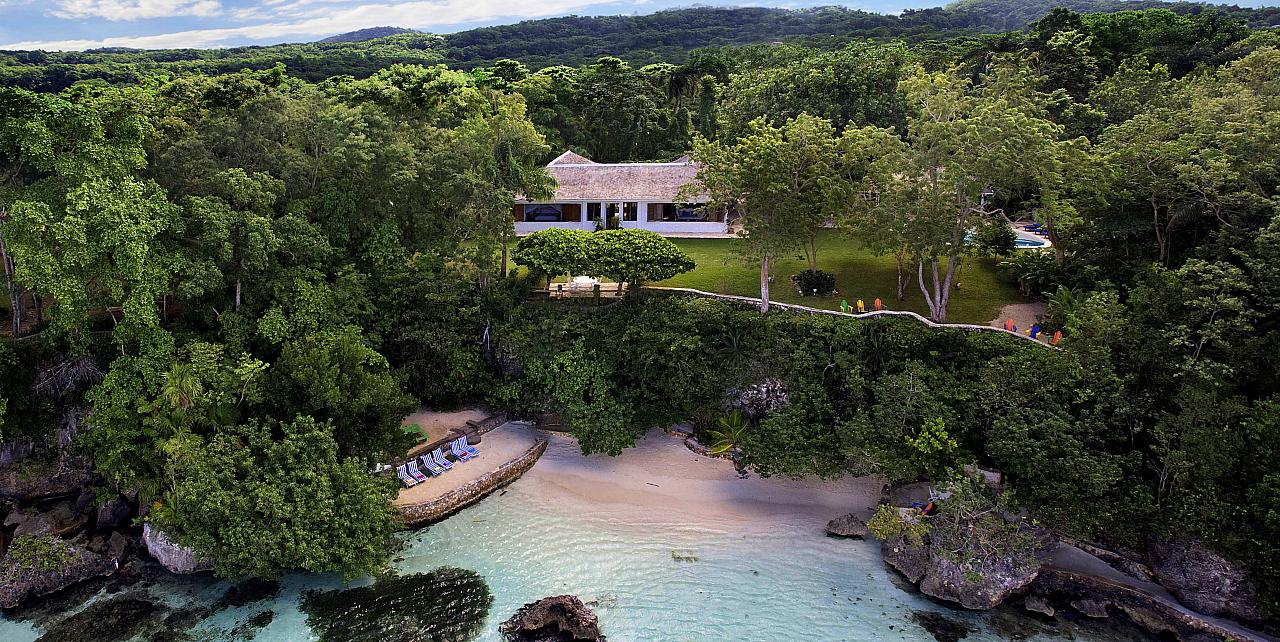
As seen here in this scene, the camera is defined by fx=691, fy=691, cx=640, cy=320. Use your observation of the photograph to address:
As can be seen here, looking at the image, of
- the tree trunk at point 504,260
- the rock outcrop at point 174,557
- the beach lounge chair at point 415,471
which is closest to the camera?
the rock outcrop at point 174,557

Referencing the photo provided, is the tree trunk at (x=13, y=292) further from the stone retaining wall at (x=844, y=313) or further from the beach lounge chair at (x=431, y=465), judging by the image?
the stone retaining wall at (x=844, y=313)

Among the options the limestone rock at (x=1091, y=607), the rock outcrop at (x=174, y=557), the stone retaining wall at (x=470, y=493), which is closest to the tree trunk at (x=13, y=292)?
Answer: the rock outcrop at (x=174, y=557)

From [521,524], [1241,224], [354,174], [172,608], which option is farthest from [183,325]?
[1241,224]

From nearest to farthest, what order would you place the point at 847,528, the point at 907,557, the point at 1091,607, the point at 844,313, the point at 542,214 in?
the point at 1091,607, the point at 907,557, the point at 847,528, the point at 844,313, the point at 542,214

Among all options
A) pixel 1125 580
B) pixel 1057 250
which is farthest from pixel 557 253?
pixel 1125 580

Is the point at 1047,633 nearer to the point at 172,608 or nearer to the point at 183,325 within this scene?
the point at 172,608

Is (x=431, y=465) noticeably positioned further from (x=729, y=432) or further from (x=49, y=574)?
(x=729, y=432)
